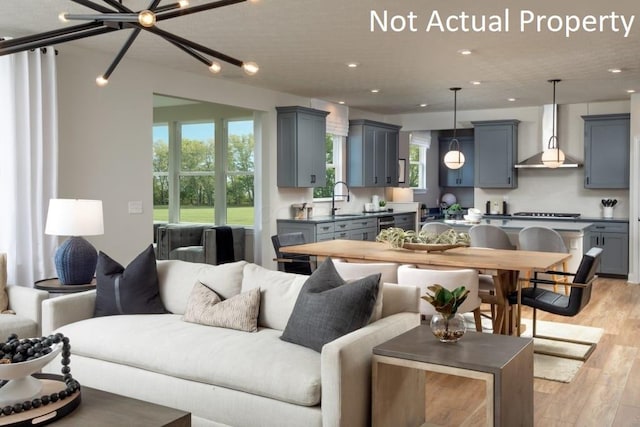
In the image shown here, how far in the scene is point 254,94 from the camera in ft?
24.8

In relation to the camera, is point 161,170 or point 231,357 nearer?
point 231,357

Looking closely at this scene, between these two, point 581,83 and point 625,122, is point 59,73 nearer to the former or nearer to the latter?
point 581,83

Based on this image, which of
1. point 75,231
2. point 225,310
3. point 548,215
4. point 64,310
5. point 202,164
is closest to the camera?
point 225,310

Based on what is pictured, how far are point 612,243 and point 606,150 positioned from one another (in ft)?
4.41

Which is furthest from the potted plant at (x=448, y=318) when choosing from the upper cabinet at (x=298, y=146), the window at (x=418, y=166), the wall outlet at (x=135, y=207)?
the window at (x=418, y=166)

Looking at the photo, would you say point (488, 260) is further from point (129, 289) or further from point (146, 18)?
point (146, 18)

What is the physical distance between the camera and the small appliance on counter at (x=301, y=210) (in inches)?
328

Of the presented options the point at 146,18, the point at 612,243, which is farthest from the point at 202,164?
the point at 146,18

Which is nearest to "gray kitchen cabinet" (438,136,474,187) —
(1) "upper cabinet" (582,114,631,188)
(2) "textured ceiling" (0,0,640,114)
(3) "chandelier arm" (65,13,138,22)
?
(1) "upper cabinet" (582,114,631,188)

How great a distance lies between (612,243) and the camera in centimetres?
840

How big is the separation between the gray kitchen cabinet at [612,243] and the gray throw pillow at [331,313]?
6.24 meters

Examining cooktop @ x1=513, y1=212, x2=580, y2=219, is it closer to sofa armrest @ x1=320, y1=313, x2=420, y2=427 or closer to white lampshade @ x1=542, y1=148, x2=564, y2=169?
white lampshade @ x1=542, y1=148, x2=564, y2=169

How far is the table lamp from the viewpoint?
4332mm

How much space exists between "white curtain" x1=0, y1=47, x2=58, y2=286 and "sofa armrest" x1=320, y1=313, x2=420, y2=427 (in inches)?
128
